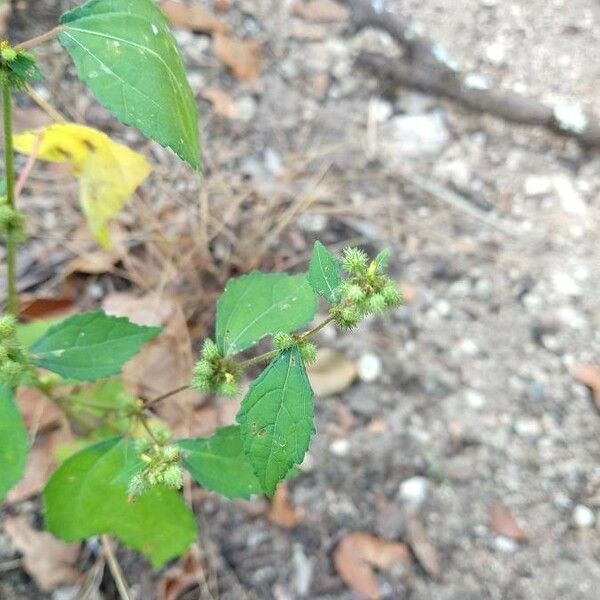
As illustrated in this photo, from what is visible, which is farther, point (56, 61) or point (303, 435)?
point (56, 61)

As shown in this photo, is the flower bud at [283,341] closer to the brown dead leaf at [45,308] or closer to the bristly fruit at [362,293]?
the bristly fruit at [362,293]

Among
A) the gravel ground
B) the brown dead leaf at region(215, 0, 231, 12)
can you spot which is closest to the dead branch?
the gravel ground

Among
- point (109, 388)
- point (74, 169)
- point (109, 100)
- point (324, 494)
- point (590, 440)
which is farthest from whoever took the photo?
point (590, 440)

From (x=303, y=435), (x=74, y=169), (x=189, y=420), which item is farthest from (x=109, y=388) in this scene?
(x=303, y=435)

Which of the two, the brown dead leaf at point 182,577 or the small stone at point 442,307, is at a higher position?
the small stone at point 442,307

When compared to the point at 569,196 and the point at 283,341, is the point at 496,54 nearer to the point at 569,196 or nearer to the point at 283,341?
the point at 569,196

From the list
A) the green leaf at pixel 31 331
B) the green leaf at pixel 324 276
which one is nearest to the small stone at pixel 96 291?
the green leaf at pixel 31 331

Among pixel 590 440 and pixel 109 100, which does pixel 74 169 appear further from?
pixel 590 440
